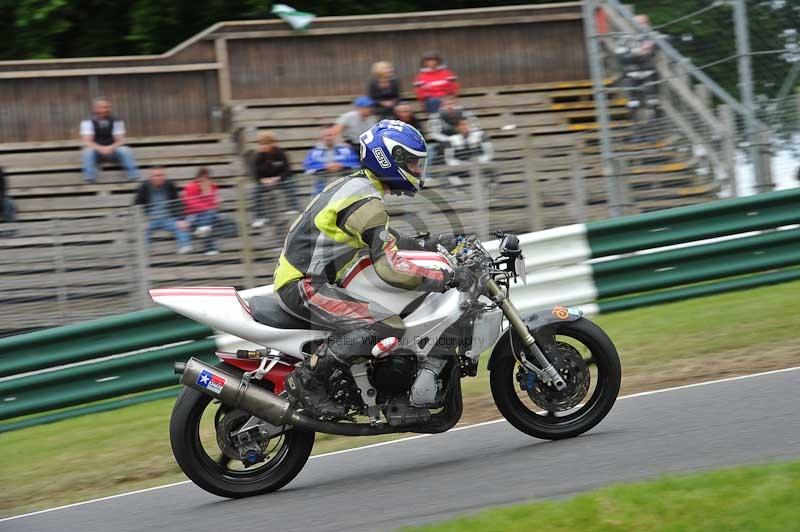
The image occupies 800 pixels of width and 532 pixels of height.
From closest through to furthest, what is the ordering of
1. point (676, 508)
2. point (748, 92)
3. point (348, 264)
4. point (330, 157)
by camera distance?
point (676, 508) → point (348, 264) → point (748, 92) → point (330, 157)

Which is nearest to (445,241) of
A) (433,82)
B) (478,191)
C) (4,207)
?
(478,191)

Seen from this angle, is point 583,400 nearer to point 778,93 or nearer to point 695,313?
point 695,313

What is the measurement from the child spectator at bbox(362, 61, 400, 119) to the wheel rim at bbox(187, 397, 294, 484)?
7.08 metres

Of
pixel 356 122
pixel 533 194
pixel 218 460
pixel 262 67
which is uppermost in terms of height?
pixel 262 67

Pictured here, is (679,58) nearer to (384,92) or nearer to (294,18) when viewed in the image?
(384,92)

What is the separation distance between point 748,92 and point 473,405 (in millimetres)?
4849

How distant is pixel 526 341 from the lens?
250 inches

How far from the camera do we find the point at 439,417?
6312 mm

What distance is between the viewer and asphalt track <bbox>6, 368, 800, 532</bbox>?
5672 mm

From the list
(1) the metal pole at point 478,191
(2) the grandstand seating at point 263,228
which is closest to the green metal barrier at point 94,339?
(2) the grandstand seating at point 263,228

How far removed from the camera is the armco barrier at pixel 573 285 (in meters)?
9.35

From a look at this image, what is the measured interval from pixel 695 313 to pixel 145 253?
487 centimetres

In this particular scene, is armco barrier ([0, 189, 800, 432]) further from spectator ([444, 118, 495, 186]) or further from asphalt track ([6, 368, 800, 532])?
asphalt track ([6, 368, 800, 532])

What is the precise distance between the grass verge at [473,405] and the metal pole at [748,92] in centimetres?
131
